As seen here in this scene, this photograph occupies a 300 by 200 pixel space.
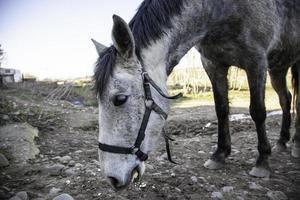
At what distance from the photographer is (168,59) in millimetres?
2770

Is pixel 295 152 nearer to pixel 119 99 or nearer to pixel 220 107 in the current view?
pixel 220 107

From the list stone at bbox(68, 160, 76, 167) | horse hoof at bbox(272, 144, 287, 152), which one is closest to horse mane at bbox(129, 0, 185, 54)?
stone at bbox(68, 160, 76, 167)

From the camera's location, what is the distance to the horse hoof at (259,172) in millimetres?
3432

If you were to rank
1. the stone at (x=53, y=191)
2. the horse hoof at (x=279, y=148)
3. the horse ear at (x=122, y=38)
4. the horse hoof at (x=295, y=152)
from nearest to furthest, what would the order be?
1. the horse ear at (x=122, y=38)
2. the stone at (x=53, y=191)
3. the horse hoof at (x=295, y=152)
4. the horse hoof at (x=279, y=148)

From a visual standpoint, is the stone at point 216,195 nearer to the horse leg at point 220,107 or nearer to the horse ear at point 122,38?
the horse leg at point 220,107

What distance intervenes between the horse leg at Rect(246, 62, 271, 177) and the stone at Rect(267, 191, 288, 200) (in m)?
0.42

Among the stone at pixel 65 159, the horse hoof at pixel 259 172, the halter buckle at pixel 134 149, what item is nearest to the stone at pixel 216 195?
the horse hoof at pixel 259 172

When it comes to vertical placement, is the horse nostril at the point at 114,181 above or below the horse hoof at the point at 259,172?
above

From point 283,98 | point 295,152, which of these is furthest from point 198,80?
point 295,152

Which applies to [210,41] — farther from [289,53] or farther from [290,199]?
[290,199]

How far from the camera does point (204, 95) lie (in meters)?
14.3

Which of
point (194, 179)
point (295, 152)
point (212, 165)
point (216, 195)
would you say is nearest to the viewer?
point (216, 195)

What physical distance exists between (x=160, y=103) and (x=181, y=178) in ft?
3.79

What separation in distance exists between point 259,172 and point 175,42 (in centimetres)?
180
